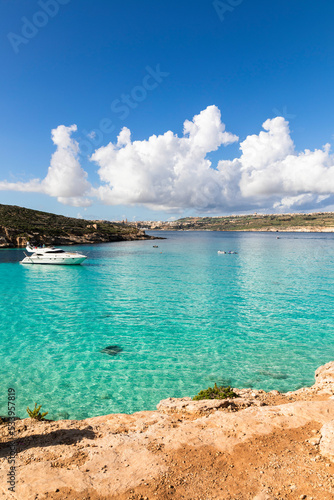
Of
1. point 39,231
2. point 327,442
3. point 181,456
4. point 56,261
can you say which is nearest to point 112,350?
point 181,456

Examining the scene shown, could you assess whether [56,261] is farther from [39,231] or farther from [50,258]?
[39,231]

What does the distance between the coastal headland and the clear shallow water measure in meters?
51.8

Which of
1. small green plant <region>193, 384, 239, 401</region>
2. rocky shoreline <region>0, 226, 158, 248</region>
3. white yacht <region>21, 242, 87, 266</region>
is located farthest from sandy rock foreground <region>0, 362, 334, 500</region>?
rocky shoreline <region>0, 226, 158, 248</region>

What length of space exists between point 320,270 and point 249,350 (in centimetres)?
3837

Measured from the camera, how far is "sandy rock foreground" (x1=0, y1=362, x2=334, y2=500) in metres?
5.49

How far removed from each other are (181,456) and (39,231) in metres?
93.3

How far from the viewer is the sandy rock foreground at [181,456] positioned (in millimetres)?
5492

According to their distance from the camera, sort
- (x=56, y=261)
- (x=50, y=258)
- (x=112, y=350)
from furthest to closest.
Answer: (x=56, y=261) < (x=50, y=258) < (x=112, y=350)

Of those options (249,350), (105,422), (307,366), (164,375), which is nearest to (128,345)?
(164,375)

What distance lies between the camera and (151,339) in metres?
18.5

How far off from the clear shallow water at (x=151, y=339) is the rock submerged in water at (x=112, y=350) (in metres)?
0.33

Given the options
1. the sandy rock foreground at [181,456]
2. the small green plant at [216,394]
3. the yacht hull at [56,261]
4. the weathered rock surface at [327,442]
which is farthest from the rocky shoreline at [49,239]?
the weathered rock surface at [327,442]

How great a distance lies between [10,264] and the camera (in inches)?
2057

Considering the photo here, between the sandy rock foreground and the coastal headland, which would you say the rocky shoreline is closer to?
the coastal headland
